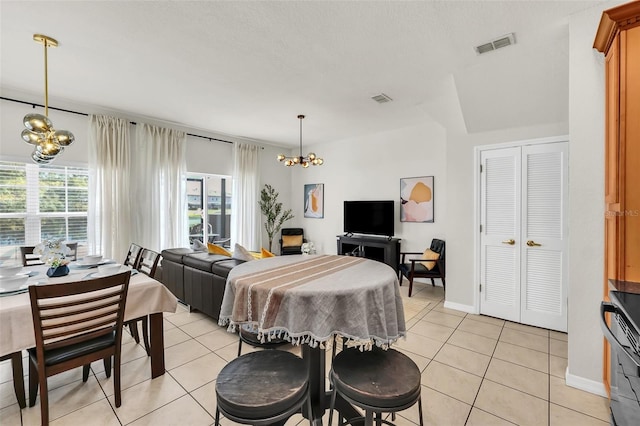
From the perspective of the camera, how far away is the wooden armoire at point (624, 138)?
5.23 ft

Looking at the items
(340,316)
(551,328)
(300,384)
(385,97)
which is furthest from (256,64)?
(551,328)

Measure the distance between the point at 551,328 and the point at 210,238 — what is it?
5.62 meters

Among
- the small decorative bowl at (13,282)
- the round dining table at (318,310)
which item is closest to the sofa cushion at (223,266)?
the round dining table at (318,310)

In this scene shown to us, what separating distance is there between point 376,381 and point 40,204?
16.1 ft

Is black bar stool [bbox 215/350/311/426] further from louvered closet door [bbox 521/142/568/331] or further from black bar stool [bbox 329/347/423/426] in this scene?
louvered closet door [bbox 521/142/568/331]

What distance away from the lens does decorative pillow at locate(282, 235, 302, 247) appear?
6.50m

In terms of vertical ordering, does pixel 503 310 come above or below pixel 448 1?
below

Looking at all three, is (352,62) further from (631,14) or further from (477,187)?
(477,187)

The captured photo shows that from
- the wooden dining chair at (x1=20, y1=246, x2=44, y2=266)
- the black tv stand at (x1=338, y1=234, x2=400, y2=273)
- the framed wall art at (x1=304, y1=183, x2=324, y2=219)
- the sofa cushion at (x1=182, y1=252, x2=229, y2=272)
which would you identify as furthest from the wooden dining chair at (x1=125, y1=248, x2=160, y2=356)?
the framed wall art at (x1=304, y1=183, x2=324, y2=219)

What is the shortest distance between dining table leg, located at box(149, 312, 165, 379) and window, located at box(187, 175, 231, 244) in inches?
131

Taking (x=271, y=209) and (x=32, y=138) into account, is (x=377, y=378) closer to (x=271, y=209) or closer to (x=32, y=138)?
(x=32, y=138)

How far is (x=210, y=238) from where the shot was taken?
19.0ft

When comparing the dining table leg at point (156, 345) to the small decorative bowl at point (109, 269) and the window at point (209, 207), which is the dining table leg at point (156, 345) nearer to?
the small decorative bowl at point (109, 269)

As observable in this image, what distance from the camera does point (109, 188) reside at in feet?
13.8
